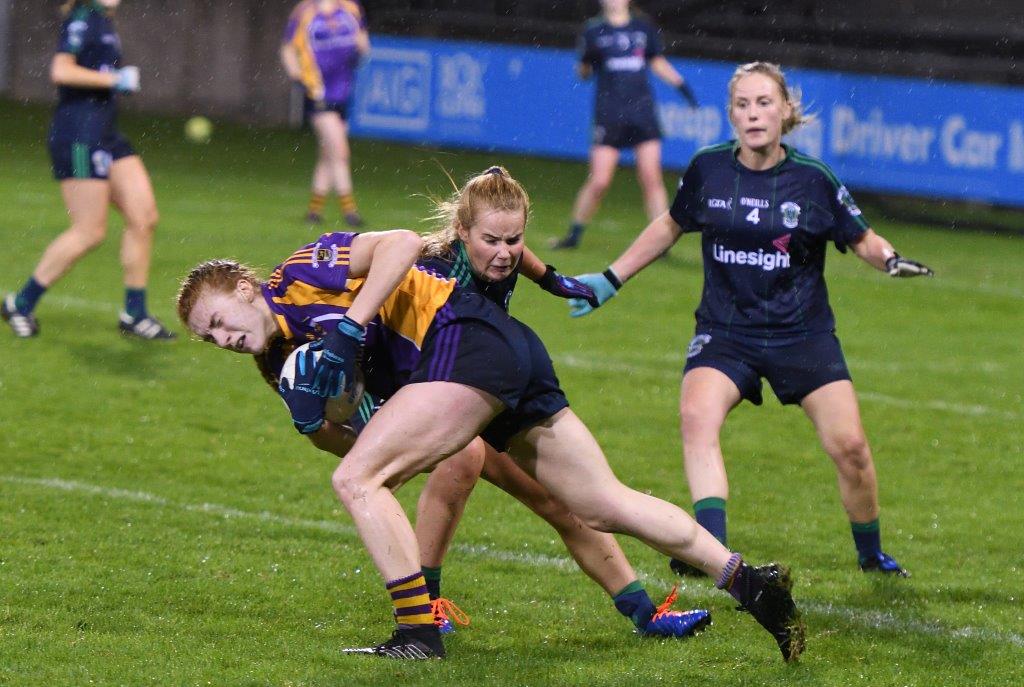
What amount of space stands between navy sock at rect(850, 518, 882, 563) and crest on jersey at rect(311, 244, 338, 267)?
2.63 m

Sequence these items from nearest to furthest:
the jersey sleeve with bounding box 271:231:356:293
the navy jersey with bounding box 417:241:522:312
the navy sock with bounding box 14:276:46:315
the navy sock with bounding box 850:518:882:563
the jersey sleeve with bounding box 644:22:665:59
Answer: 1. the jersey sleeve with bounding box 271:231:356:293
2. the navy jersey with bounding box 417:241:522:312
3. the navy sock with bounding box 850:518:882:563
4. the navy sock with bounding box 14:276:46:315
5. the jersey sleeve with bounding box 644:22:665:59

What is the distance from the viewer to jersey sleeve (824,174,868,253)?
6.52m

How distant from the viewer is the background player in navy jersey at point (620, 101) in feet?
50.2

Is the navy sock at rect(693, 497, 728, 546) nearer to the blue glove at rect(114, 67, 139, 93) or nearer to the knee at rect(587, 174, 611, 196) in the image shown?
the blue glove at rect(114, 67, 139, 93)

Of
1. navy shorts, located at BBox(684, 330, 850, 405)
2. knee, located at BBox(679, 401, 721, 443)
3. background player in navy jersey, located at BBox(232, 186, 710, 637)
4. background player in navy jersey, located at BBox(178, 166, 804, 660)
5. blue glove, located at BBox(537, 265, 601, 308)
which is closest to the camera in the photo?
background player in navy jersey, located at BBox(178, 166, 804, 660)

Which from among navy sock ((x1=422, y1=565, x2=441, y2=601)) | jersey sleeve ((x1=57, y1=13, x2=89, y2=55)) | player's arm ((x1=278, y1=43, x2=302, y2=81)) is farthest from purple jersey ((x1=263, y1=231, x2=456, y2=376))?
player's arm ((x1=278, y1=43, x2=302, y2=81))

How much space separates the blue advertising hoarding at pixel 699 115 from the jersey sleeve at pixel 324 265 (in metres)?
12.1

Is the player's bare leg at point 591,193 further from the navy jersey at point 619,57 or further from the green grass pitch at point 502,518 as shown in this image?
the green grass pitch at point 502,518

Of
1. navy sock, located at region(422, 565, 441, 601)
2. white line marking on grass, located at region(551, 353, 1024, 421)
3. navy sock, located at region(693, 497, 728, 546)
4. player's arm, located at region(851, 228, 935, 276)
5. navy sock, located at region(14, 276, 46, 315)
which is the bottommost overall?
white line marking on grass, located at region(551, 353, 1024, 421)

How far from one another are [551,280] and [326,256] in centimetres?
97

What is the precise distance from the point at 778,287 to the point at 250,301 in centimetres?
238

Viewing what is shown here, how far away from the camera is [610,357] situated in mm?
11094

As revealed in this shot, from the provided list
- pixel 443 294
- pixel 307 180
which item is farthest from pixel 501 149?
pixel 443 294

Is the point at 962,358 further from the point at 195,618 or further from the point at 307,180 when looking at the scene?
the point at 307,180
